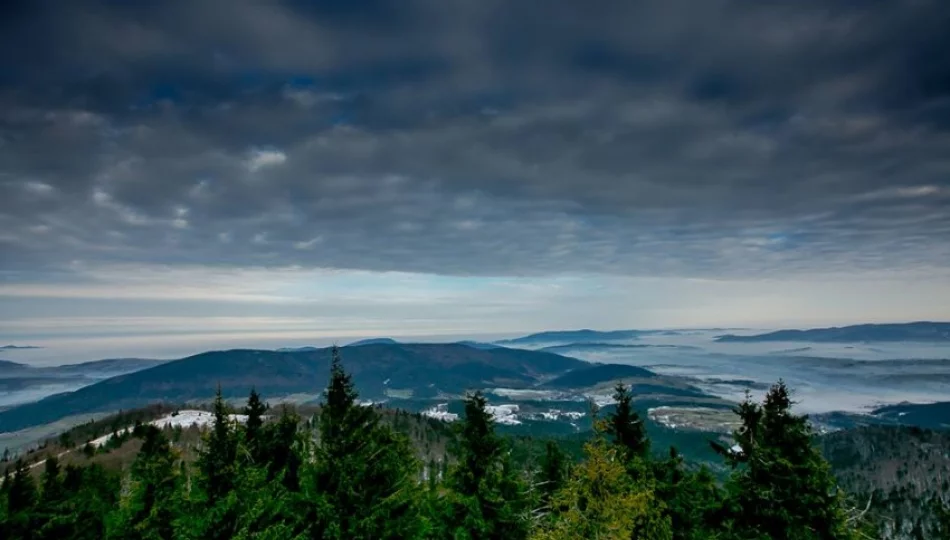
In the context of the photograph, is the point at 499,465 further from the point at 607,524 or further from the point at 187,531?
the point at 187,531

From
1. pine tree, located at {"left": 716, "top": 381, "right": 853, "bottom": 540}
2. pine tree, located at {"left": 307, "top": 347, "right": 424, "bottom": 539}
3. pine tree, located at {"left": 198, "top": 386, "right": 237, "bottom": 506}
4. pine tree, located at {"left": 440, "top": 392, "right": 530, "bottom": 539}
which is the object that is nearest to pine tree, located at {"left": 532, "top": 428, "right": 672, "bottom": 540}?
pine tree, located at {"left": 716, "top": 381, "right": 853, "bottom": 540}

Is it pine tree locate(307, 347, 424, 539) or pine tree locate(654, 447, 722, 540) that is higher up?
pine tree locate(307, 347, 424, 539)

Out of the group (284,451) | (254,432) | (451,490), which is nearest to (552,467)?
(451,490)

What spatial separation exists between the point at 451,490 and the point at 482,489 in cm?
194

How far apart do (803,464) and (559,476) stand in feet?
79.1

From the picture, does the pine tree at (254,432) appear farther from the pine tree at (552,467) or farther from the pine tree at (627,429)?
the pine tree at (552,467)

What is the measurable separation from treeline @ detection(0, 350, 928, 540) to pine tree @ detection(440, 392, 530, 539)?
0.06 metres

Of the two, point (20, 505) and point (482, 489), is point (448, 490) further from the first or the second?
point (20, 505)

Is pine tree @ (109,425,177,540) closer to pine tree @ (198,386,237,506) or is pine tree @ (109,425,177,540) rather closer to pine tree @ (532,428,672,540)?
pine tree @ (198,386,237,506)

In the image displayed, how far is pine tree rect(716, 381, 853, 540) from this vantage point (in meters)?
22.0

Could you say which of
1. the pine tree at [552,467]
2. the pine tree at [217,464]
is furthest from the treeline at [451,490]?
the pine tree at [552,467]

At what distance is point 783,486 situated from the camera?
74.5 feet

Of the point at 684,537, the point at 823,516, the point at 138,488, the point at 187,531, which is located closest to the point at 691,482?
the point at 684,537

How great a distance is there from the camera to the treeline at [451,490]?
20.8m
